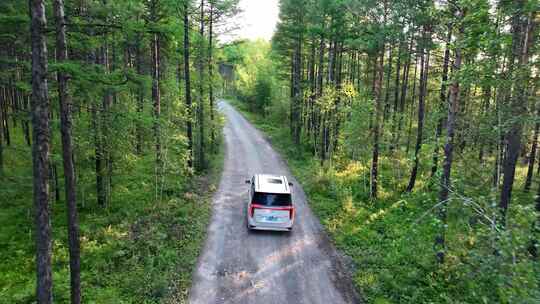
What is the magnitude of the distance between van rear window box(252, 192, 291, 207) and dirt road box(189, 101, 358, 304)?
1.42 metres

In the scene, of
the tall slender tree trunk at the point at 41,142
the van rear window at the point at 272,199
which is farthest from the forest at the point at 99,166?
the van rear window at the point at 272,199

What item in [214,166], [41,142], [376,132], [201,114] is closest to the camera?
[41,142]

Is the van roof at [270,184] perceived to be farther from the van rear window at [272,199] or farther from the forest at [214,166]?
the forest at [214,166]

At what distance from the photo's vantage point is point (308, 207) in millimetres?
16188

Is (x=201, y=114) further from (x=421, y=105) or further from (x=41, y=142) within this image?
(x=41, y=142)

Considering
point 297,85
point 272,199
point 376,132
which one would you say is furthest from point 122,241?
point 297,85

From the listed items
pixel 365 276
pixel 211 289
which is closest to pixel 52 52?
pixel 211 289

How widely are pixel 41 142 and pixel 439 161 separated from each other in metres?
11.2

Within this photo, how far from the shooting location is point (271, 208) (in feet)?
41.1

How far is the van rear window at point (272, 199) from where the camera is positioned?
1244 centimetres

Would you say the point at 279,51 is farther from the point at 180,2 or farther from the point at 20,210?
the point at 20,210

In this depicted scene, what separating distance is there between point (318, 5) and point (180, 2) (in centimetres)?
930

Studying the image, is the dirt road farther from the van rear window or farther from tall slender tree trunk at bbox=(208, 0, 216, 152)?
tall slender tree trunk at bbox=(208, 0, 216, 152)

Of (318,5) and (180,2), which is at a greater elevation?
(318,5)
